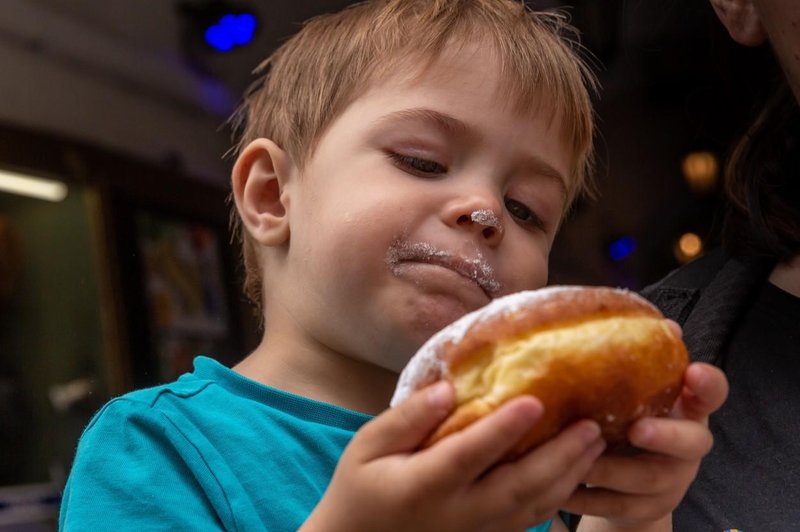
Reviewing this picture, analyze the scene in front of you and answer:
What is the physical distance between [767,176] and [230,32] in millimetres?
1822

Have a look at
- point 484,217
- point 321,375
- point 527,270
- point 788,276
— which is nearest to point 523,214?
point 527,270

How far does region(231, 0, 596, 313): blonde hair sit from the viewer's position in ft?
4.22

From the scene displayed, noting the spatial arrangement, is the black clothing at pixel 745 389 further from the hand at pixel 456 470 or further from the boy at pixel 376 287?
the hand at pixel 456 470

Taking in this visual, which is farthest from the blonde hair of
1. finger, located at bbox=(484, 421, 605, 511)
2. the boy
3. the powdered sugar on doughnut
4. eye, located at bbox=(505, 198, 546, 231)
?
finger, located at bbox=(484, 421, 605, 511)

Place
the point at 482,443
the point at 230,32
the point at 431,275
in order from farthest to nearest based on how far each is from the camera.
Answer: the point at 230,32
the point at 431,275
the point at 482,443

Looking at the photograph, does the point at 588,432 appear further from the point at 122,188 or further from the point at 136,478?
the point at 122,188

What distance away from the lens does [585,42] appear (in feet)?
9.41

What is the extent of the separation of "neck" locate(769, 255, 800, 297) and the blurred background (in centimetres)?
54

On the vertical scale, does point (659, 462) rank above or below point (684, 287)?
above

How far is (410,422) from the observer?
2.32 feet

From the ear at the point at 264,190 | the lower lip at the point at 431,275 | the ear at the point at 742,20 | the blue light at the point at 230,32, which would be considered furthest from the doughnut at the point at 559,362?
the blue light at the point at 230,32

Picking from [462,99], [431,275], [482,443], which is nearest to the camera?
[482,443]

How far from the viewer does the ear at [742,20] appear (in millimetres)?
1401

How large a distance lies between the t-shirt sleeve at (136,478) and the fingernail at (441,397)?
15.9 inches
